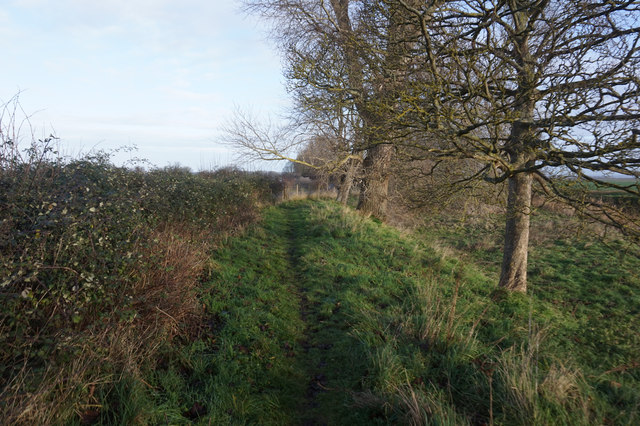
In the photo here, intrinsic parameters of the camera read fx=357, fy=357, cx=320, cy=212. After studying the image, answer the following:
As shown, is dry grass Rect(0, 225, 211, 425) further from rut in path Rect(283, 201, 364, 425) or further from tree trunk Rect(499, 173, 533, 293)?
tree trunk Rect(499, 173, 533, 293)

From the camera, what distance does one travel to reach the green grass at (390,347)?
335 cm

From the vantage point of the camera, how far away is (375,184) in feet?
49.1

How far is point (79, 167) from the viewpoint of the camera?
5.82 metres

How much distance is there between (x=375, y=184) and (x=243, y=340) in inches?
435

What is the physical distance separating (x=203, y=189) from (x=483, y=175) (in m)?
7.42

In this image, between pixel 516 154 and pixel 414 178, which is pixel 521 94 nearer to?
pixel 516 154

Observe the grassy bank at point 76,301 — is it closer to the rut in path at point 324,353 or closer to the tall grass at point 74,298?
the tall grass at point 74,298

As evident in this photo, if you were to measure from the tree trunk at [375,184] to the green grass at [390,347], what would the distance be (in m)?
5.33

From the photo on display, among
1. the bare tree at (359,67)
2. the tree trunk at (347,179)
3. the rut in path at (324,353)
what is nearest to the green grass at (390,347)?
the rut in path at (324,353)

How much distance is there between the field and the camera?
10.3ft

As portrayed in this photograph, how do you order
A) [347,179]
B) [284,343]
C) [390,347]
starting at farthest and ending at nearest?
[347,179]
[284,343]
[390,347]

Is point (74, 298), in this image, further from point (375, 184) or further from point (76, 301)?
point (375, 184)

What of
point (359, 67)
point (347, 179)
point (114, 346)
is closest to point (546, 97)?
point (359, 67)

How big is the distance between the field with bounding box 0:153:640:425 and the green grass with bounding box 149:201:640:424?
0.08ft
